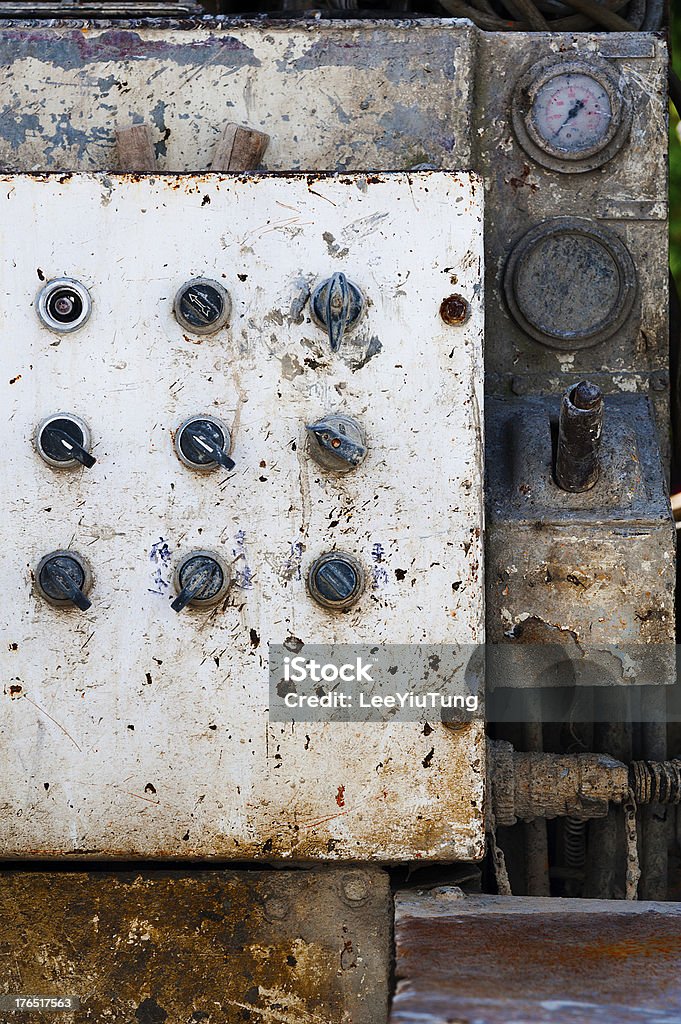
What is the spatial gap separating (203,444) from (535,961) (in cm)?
80

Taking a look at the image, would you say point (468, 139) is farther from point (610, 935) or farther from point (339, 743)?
point (610, 935)

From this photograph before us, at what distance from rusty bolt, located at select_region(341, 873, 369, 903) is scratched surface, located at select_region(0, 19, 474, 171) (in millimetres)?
1153

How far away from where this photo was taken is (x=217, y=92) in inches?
78.6

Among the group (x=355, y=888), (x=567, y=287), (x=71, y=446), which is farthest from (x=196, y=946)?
(x=567, y=287)

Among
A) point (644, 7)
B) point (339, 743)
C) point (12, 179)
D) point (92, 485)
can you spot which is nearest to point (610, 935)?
point (339, 743)

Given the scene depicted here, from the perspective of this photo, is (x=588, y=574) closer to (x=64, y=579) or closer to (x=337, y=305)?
(x=337, y=305)

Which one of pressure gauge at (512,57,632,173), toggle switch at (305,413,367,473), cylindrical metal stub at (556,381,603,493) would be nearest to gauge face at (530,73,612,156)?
pressure gauge at (512,57,632,173)

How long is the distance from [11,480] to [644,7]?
153 cm

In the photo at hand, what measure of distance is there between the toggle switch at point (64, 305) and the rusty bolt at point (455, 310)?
511mm

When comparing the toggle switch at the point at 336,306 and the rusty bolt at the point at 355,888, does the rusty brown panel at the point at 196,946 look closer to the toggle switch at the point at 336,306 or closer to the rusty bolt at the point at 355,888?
the rusty bolt at the point at 355,888

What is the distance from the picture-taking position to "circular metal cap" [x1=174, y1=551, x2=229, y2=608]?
1.65m

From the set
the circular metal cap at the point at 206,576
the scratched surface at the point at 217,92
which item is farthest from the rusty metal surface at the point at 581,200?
the circular metal cap at the point at 206,576

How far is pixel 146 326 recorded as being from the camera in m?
1.69

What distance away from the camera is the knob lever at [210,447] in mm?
1649
